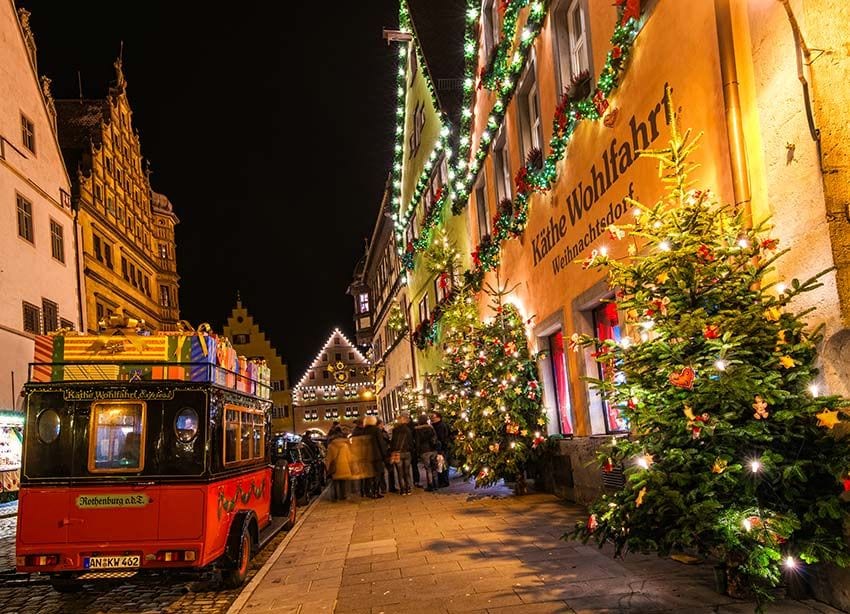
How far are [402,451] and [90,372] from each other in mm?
9641

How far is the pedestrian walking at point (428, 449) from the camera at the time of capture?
53.5 ft

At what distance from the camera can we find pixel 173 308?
164 feet

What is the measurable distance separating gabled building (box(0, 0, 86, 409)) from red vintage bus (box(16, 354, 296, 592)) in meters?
18.4

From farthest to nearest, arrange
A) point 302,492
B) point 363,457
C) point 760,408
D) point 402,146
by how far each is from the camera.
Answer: point 402,146
point 302,492
point 363,457
point 760,408

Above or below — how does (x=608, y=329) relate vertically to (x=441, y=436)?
above

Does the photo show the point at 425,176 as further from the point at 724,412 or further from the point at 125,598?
the point at 724,412

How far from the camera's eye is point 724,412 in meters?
5.27

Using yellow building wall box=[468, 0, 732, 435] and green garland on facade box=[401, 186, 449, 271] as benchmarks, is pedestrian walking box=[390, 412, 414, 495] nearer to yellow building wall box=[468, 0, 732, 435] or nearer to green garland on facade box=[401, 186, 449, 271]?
yellow building wall box=[468, 0, 732, 435]

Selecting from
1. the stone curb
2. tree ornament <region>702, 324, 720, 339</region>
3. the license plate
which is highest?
tree ornament <region>702, 324, 720, 339</region>

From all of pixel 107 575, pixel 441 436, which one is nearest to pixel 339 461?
pixel 441 436

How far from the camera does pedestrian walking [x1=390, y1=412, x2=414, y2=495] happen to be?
16328 mm

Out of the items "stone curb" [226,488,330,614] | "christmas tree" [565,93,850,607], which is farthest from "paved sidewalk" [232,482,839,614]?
"christmas tree" [565,93,850,607]

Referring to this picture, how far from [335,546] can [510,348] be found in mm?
5056

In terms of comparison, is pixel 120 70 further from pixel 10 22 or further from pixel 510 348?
pixel 510 348
